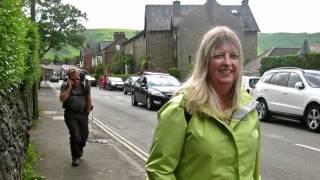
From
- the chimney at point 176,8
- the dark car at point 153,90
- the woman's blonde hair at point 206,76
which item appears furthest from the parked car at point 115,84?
the woman's blonde hair at point 206,76

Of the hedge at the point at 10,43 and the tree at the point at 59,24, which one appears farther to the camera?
the tree at the point at 59,24

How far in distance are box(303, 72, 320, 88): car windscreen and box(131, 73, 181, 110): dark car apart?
752 cm

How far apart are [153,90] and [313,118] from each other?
32.6 ft

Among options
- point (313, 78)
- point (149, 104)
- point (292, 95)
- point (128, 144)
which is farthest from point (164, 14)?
point (128, 144)

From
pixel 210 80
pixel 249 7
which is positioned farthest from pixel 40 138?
pixel 249 7

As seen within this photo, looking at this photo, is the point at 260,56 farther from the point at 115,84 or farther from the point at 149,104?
the point at 149,104

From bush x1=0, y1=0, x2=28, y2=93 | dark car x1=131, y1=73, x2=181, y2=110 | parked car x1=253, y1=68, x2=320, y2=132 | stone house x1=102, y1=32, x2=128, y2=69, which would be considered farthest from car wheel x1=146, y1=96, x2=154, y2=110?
stone house x1=102, y1=32, x2=128, y2=69

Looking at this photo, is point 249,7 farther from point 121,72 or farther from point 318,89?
point 318,89

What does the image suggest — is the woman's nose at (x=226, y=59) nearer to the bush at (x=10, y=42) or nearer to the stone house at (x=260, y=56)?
the bush at (x=10, y=42)

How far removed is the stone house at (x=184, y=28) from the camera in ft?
213

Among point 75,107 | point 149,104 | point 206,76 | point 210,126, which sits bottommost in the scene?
point 149,104

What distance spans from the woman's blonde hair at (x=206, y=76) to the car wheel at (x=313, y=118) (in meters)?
12.6

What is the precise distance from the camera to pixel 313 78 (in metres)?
16.0

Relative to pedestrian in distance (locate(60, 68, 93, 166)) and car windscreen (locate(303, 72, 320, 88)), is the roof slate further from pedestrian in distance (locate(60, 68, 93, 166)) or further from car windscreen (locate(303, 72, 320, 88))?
pedestrian in distance (locate(60, 68, 93, 166))
